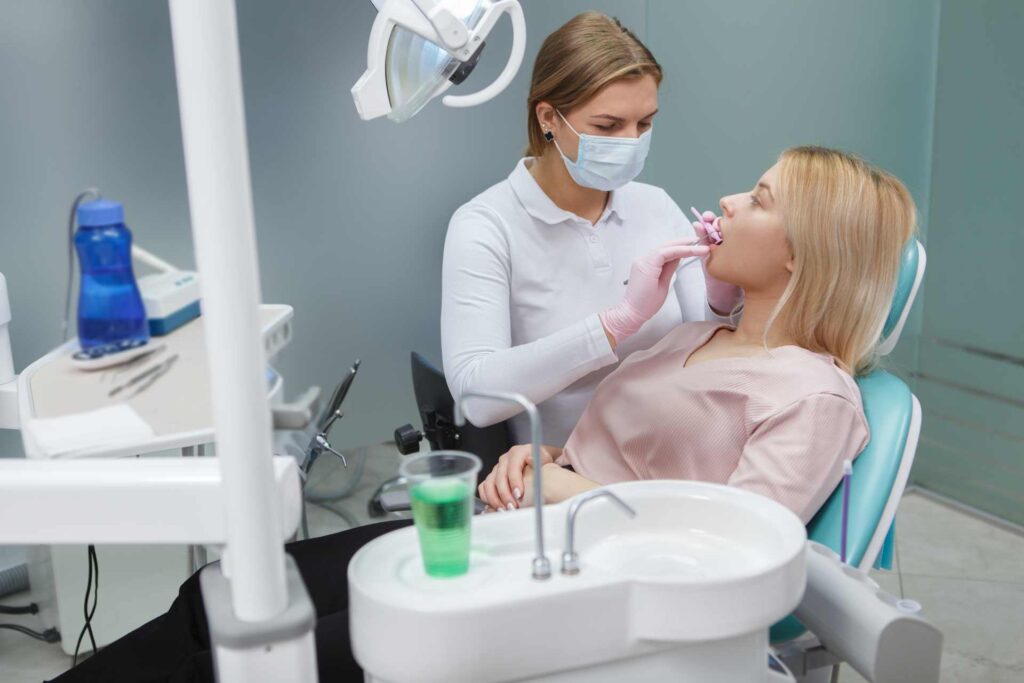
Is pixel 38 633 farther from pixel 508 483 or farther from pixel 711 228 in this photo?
pixel 711 228

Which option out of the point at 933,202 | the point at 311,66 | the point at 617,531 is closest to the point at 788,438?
the point at 617,531

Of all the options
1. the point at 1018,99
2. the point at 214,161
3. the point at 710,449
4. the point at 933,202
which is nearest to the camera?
the point at 214,161

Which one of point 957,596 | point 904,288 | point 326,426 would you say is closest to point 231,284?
point 326,426

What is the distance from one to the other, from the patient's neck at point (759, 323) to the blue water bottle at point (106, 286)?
1003 mm

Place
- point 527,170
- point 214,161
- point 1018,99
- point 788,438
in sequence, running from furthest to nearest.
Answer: point 1018,99 < point 527,170 < point 788,438 < point 214,161

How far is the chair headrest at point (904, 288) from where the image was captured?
1634 mm

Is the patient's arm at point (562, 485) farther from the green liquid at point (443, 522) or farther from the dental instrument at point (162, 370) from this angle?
the dental instrument at point (162, 370)

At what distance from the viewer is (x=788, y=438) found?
141cm

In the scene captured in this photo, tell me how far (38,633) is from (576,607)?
66.9 inches

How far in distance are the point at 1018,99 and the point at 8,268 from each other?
2.43 meters

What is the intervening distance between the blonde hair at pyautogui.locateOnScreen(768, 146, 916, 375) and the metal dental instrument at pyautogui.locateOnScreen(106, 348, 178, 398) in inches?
38.1

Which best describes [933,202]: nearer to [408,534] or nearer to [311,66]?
[311,66]

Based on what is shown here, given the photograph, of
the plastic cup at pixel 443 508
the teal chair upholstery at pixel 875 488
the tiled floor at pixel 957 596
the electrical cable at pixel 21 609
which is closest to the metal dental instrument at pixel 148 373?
the plastic cup at pixel 443 508

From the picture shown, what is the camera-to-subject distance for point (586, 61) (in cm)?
172
